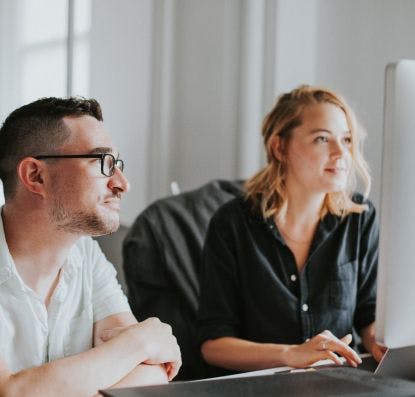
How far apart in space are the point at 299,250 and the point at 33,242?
0.73m

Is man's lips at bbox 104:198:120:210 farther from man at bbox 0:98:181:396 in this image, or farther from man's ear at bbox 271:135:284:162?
man's ear at bbox 271:135:284:162

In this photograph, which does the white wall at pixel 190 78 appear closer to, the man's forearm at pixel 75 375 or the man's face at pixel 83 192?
the man's face at pixel 83 192

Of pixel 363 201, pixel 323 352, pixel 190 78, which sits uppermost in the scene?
pixel 190 78

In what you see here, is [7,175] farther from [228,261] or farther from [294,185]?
[294,185]

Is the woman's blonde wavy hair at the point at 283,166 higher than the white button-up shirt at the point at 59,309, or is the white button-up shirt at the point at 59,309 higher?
the woman's blonde wavy hair at the point at 283,166

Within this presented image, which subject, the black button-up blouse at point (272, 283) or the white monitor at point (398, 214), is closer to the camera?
the white monitor at point (398, 214)

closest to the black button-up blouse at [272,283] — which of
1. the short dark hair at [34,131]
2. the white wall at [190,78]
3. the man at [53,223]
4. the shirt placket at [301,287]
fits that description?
the shirt placket at [301,287]

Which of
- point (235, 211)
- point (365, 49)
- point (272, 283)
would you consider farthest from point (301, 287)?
point (365, 49)

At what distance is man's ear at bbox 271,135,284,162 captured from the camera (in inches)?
78.4

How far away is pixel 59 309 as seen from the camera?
142 cm

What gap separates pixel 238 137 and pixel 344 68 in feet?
1.51

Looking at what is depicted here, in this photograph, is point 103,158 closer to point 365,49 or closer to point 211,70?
point 365,49

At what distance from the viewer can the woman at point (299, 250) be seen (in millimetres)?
1851

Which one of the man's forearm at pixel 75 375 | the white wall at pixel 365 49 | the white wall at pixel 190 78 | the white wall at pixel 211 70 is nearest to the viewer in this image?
Result: the man's forearm at pixel 75 375
